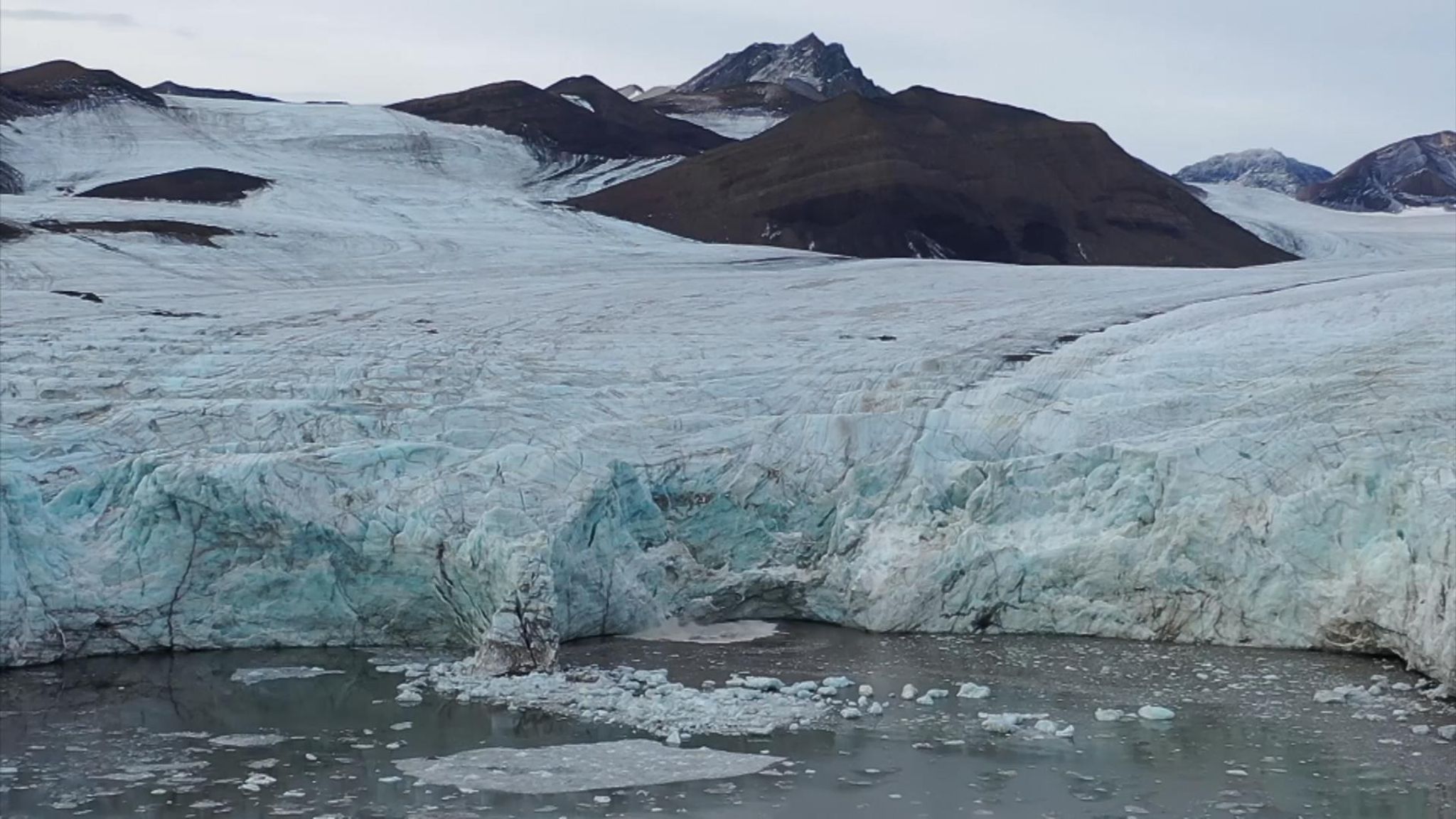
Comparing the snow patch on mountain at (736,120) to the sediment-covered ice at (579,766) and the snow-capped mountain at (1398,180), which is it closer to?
the snow-capped mountain at (1398,180)

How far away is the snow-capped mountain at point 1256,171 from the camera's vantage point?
60.0 meters

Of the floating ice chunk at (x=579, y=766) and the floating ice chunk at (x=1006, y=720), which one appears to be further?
the floating ice chunk at (x=1006, y=720)

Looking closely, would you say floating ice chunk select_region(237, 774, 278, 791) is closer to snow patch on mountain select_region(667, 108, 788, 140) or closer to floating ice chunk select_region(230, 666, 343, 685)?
floating ice chunk select_region(230, 666, 343, 685)

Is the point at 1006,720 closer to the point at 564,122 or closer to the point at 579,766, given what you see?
the point at 579,766

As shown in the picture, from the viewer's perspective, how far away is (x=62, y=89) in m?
30.3

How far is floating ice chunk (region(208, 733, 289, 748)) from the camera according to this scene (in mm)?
9531

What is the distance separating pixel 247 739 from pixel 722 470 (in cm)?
493

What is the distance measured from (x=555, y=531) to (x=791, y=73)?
35020 millimetres

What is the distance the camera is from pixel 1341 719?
9891 millimetres

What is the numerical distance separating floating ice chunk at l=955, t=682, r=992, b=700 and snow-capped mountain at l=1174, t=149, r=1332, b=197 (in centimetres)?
5138

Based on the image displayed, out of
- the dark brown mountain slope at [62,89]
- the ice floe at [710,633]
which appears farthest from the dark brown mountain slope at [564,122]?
the ice floe at [710,633]

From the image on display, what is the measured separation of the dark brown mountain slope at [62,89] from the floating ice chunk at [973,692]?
78.5ft

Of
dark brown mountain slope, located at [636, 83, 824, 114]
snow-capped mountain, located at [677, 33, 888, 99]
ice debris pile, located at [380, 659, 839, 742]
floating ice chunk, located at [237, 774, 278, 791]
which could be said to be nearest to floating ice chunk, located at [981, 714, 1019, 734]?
ice debris pile, located at [380, 659, 839, 742]

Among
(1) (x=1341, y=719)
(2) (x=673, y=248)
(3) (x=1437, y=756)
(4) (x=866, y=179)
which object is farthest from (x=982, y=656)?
(4) (x=866, y=179)
